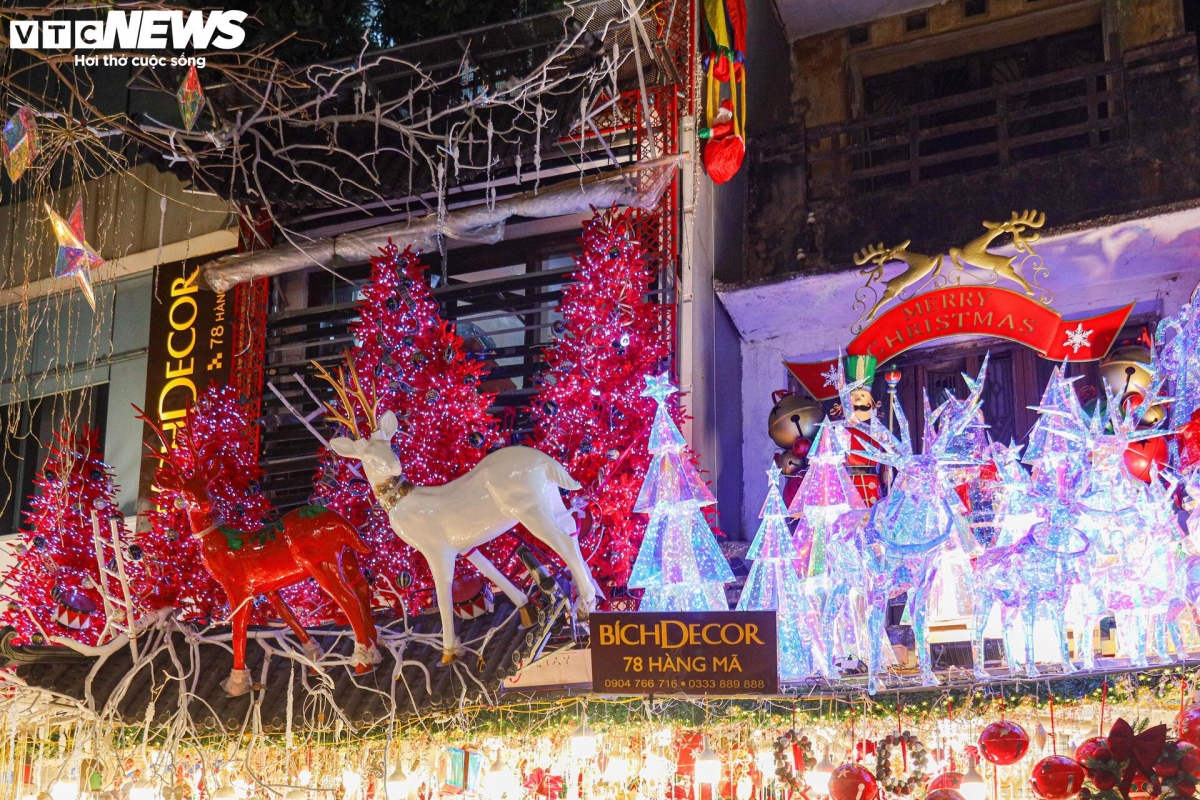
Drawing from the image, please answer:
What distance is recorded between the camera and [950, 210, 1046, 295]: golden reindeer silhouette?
9.05 m

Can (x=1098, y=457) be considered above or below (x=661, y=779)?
above

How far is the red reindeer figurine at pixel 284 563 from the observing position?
7.80 metres

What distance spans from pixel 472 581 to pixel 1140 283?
5.68 meters

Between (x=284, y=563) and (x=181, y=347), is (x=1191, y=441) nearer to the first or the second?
(x=284, y=563)

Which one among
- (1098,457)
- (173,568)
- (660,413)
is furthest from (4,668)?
(1098,457)

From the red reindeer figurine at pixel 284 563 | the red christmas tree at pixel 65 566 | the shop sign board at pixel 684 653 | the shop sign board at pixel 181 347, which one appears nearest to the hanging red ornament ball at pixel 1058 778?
the shop sign board at pixel 684 653

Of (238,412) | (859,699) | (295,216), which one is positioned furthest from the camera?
(295,216)

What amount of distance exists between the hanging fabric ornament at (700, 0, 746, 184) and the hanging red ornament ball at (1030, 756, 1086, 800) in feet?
16.9

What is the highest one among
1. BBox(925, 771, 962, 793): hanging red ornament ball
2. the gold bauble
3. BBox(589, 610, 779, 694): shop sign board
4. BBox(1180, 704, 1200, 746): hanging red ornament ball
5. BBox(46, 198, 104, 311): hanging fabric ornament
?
BBox(46, 198, 104, 311): hanging fabric ornament

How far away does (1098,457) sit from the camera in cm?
693

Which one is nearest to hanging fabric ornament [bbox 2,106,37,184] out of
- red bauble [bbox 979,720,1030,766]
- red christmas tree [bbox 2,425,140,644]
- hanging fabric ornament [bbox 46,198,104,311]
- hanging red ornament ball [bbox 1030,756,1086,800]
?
hanging fabric ornament [bbox 46,198,104,311]

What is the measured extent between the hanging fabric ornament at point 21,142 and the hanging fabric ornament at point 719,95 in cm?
494

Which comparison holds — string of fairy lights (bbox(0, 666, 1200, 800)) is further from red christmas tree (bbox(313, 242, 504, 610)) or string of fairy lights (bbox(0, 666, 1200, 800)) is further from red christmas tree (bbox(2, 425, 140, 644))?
red christmas tree (bbox(313, 242, 504, 610))

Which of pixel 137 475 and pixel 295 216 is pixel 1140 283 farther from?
pixel 137 475
